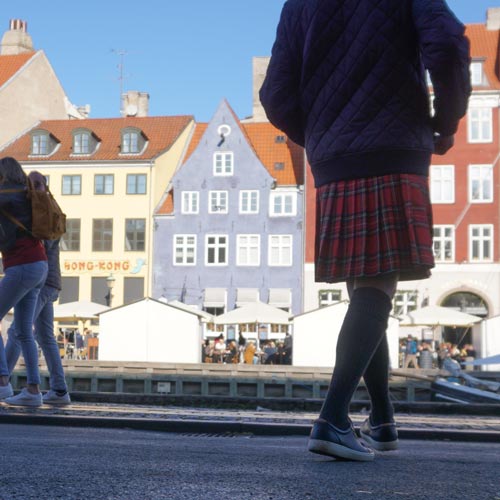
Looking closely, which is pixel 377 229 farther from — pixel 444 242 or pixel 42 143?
pixel 42 143

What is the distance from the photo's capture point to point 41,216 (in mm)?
7246

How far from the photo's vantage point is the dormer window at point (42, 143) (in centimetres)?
5294

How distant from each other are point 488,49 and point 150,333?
1067 inches

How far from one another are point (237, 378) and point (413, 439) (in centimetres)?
2070

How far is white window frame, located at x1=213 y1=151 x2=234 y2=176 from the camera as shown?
49.6 metres

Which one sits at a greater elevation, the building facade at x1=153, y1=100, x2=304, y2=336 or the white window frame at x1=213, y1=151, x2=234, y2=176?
the white window frame at x1=213, y1=151, x2=234, y2=176

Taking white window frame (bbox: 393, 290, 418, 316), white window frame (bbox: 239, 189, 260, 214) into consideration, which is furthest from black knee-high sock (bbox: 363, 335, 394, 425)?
white window frame (bbox: 239, 189, 260, 214)

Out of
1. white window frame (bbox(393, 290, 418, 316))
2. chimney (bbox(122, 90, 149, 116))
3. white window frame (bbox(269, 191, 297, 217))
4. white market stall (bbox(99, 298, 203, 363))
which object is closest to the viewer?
white market stall (bbox(99, 298, 203, 363))

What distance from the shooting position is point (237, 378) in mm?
26344

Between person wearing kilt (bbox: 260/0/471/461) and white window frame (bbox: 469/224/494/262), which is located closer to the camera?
person wearing kilt (bbox: 260/0/471/461)

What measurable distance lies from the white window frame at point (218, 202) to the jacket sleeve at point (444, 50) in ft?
149

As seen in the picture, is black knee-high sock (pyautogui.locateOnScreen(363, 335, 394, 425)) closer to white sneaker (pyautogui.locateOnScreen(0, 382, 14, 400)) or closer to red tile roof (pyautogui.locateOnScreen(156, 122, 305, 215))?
white sneaker (pyautogui.locateOnScreen(0, 382, 14, 400))

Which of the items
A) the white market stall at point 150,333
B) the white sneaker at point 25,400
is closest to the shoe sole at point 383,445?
the white sneaker at point 25,400

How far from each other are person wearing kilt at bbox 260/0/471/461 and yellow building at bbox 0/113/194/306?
4541cm
